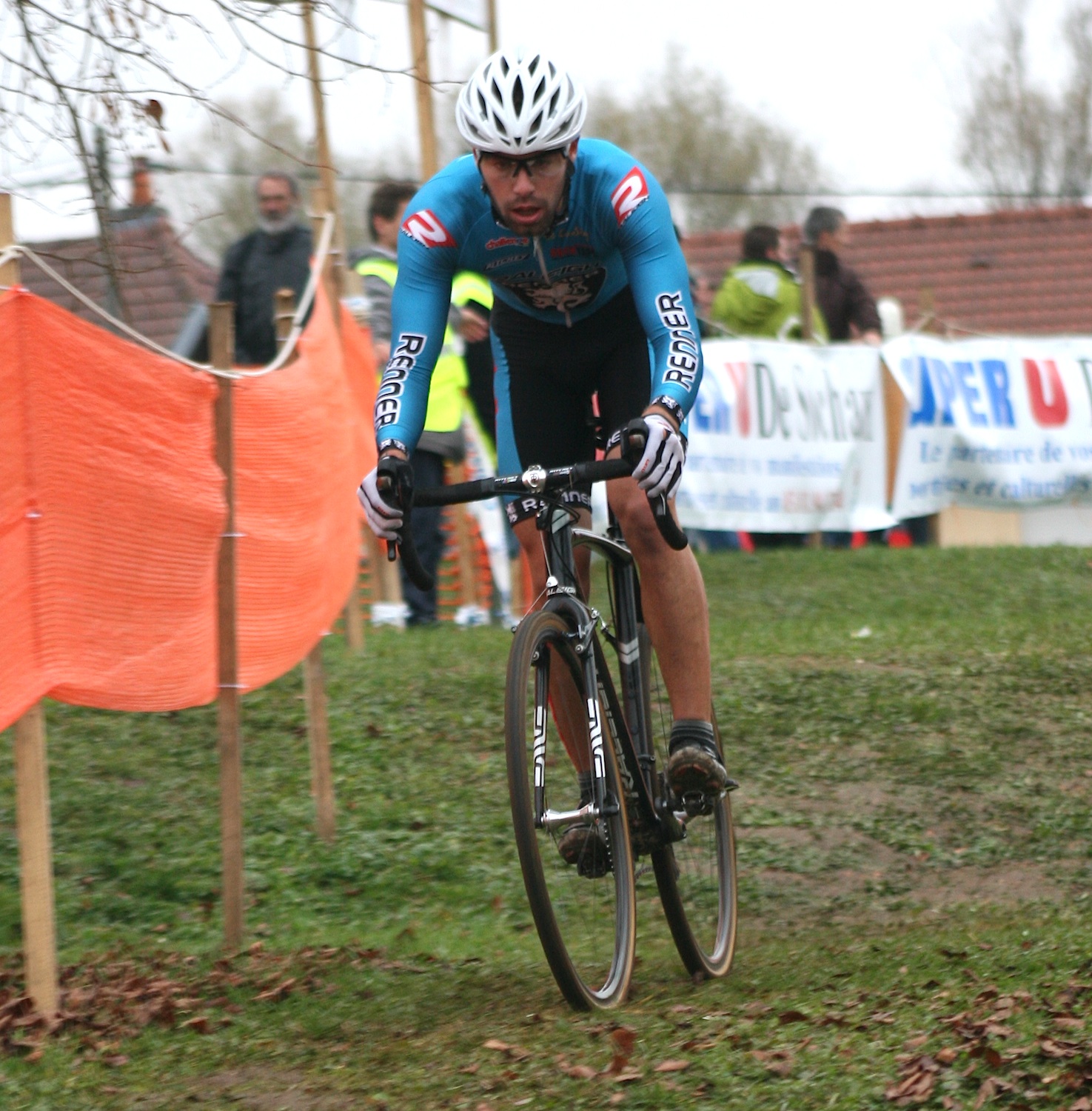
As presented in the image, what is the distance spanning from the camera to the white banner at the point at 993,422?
15547 mm

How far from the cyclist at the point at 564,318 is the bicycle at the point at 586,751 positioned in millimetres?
76

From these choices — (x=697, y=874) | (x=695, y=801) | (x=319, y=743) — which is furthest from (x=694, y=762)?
(x=319, y=743)

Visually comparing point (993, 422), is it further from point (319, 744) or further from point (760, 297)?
point (319, 744)

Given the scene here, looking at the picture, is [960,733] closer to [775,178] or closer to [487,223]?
[487,223]

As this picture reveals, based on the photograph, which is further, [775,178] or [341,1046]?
[775,178]

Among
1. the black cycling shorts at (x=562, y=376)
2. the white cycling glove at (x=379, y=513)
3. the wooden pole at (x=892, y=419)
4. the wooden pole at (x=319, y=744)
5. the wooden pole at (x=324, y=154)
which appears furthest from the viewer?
the wooden pole at (x=892, y=419)

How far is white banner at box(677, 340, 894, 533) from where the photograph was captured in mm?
14289

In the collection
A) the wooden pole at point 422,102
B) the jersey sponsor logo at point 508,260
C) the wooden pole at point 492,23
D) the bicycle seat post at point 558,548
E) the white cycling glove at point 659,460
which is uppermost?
the wooden pole at point 492,23

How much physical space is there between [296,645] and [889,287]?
24772 millimetres

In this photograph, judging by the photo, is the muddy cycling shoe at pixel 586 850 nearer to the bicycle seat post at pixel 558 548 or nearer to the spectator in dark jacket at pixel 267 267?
the bicycle seat post at pixel 558 548

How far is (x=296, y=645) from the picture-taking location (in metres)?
6.66

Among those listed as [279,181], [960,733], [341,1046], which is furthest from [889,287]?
[341,1046]

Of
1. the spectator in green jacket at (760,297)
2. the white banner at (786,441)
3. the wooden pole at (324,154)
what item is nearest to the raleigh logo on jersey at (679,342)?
the wooden pole at (324,154)

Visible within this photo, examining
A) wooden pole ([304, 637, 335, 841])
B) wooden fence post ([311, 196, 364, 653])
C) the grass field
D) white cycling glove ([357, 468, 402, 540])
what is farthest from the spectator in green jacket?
white cycling glove ([357, 468, 402, 540])
